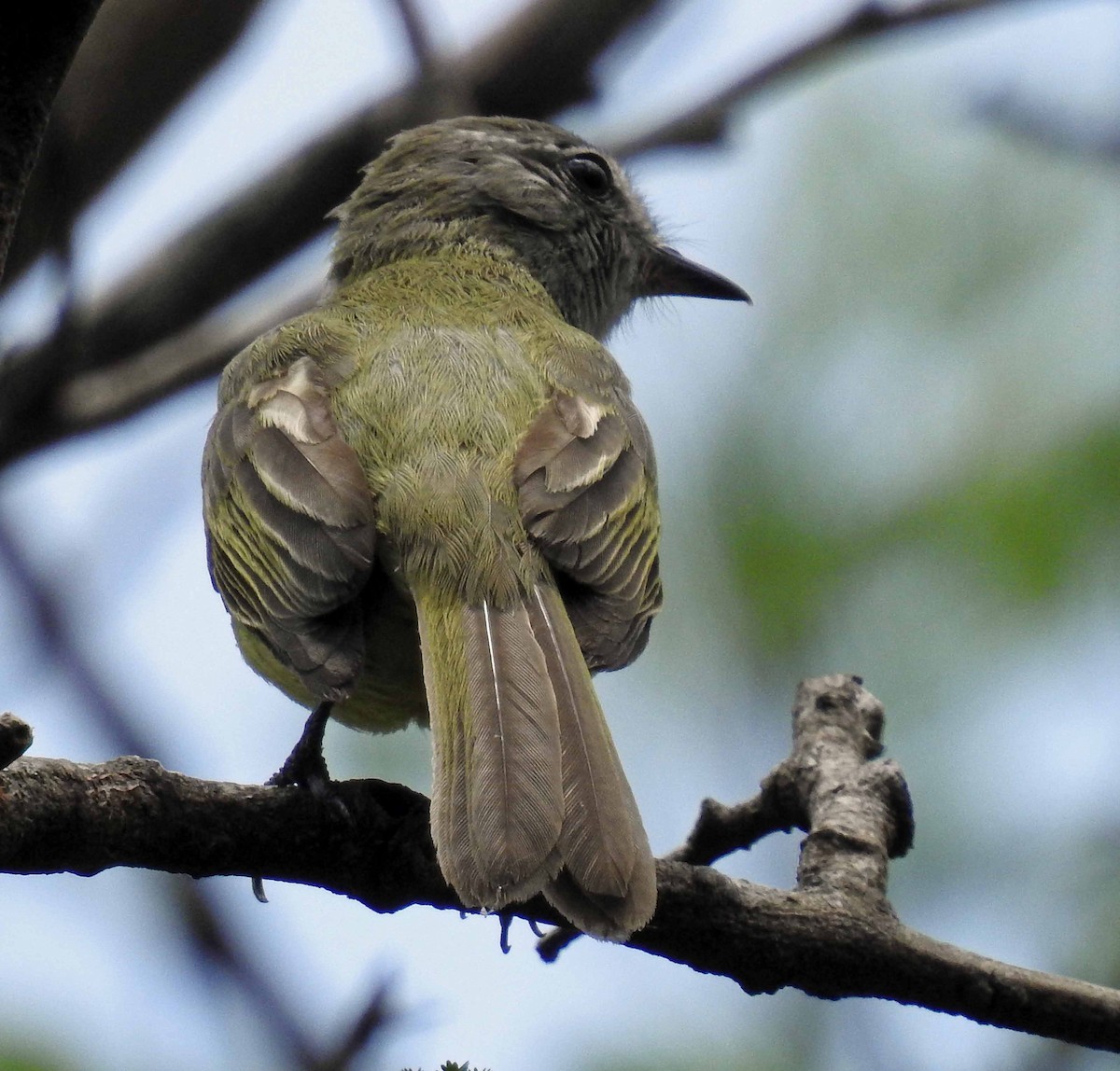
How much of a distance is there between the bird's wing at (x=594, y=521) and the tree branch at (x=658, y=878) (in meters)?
0.67

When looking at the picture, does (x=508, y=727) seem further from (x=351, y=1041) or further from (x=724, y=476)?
(x=724, y=476)

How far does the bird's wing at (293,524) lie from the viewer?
4.14 m

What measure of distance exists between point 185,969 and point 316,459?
145 centimetres

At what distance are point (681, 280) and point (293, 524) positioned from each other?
370cm

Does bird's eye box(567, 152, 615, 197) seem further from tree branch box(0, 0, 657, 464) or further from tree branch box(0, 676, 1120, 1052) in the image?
tree branch box(0, 676, 1120, 1052)

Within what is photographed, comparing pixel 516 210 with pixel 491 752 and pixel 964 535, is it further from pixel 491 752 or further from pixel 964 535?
pixel 491 752

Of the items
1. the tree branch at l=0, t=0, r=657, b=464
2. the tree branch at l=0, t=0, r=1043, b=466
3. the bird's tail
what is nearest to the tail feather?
the bird's tail

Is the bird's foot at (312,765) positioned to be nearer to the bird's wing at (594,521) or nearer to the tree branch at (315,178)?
the bird's wing at (594,521)

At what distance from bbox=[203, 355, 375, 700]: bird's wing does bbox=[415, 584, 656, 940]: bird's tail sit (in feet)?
0.70

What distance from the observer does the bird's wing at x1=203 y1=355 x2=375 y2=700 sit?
13.6ft

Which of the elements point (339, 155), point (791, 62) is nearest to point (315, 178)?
point (339, 155)

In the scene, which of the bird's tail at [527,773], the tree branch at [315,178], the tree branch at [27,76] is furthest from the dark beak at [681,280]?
the tree branch at [27,76]

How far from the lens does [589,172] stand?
296 inches

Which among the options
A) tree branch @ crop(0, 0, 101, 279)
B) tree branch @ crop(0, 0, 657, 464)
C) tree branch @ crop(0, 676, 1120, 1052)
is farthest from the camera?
tree branch @ crop(0, 0, 657, 464)
